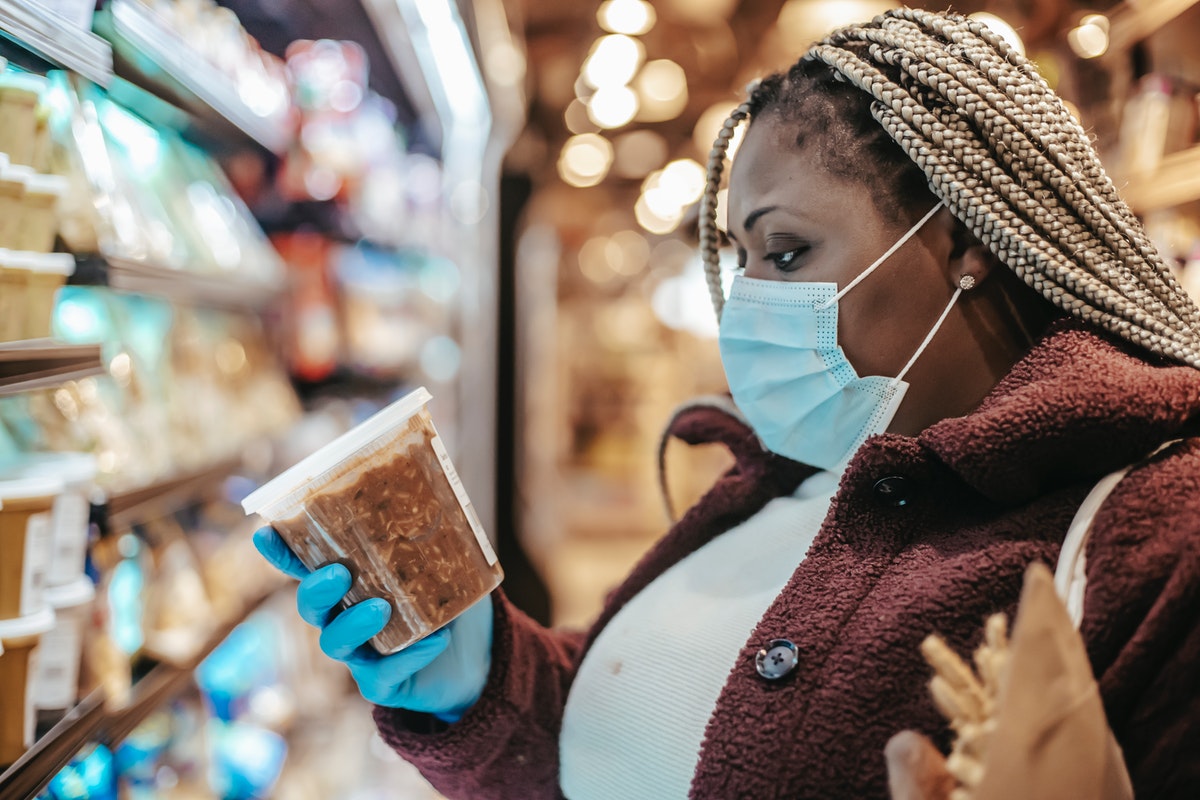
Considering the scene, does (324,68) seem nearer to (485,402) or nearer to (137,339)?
(137,339)

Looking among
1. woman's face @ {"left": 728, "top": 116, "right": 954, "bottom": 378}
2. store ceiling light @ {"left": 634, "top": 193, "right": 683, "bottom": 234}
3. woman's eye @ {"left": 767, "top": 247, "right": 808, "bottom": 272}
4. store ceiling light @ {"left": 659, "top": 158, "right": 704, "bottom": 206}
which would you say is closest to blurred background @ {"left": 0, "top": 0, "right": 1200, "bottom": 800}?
woman's face @ {"left": 728, "top": 116, "right": 954, "bottom": 378}

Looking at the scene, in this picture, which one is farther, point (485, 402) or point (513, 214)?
point (513, 214)

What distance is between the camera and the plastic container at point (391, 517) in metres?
1.00

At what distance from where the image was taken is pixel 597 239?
11.4 m

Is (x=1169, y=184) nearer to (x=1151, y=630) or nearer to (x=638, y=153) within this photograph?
(x=1151, y=630)

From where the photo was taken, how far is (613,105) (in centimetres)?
539

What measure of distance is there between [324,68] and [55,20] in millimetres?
1771

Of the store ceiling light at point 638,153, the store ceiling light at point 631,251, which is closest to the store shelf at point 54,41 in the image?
the store ceiling light at point 638,153

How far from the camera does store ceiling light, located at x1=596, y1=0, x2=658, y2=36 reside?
422 cm

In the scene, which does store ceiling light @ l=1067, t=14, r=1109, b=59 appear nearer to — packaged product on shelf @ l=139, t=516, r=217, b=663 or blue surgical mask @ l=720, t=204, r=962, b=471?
blue surgical mask @ l=720, t=204, r=962, b=471

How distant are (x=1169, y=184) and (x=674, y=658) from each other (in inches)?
69.4

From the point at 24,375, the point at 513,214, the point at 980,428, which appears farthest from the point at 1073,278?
the point at 513,214

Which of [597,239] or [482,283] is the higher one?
[482,283]

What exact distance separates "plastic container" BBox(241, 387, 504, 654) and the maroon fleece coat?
14.2 inches
